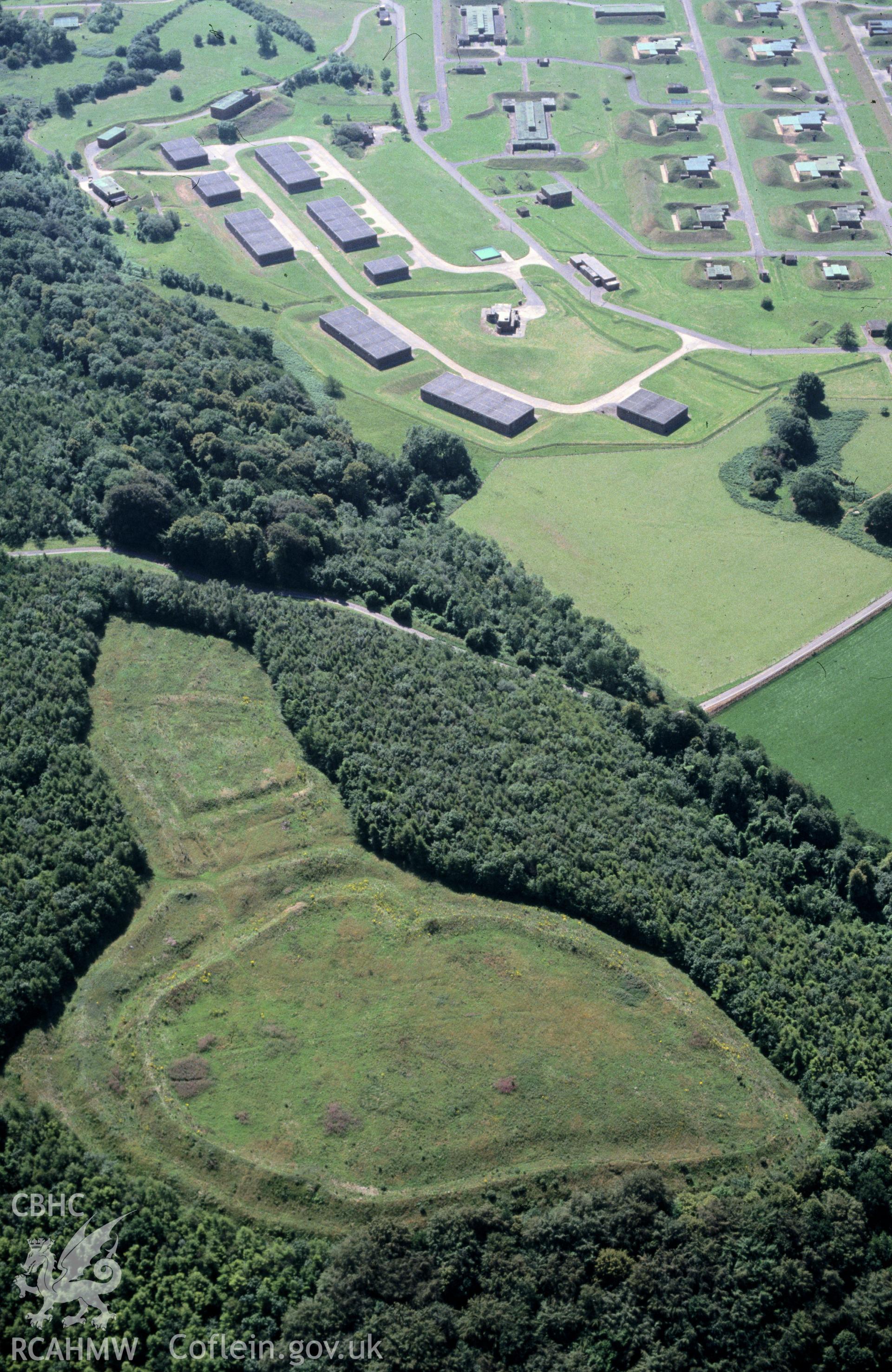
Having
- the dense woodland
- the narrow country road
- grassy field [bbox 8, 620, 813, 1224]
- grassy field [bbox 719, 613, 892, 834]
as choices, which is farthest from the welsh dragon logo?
the narrow country road

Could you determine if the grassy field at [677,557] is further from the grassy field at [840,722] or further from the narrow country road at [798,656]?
the grassy field at [840,722]

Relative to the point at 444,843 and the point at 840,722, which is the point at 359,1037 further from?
the point at 840,722

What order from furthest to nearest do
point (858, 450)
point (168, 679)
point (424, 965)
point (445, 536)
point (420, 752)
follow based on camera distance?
point (858, 450)
point (445, 536)
point (168, 679)
point (420, 752)
point (424, 965)

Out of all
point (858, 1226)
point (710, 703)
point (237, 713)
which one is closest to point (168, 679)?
point (237, 713)

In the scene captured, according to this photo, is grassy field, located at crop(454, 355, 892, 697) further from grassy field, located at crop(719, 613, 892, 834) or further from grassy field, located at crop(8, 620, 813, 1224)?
grassy field, located at crop(8, 620, 813, 1224)

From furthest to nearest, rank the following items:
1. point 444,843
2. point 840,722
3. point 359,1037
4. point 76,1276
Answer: point 840,722, point 444,843, point 359,1037, point 76,1276

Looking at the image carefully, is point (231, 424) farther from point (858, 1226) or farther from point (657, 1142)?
point (858, 1226)

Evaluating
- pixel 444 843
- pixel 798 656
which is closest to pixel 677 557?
pixel 798 656
